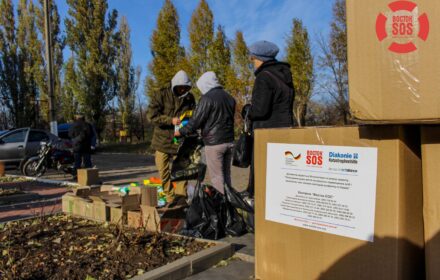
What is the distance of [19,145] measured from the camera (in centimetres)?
1386

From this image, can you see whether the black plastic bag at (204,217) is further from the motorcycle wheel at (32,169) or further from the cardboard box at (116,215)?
the motorcycle wheel at (32,169)

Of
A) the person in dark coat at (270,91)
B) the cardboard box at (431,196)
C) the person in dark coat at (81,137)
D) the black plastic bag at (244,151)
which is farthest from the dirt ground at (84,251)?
the person in dark coat at (81,137)

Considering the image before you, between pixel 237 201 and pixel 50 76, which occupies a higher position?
pixel 50 76

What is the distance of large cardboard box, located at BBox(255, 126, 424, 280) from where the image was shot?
221cm

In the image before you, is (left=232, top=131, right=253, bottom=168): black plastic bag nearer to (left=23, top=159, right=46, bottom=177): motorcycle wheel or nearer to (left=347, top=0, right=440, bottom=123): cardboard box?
(left=347, top=0, right=440, bottom=123): cardboard box

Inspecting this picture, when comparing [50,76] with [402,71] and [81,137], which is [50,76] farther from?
[402,71]

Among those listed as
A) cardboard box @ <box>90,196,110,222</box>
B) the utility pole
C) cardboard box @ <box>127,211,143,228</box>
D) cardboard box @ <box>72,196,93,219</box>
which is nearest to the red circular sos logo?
cardboard box @ <box>127,211,143,228</box>

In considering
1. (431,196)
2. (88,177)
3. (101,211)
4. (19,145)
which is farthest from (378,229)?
(19,145)

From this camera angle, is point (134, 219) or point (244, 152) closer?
point (244, 152)

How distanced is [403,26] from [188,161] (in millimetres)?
3760

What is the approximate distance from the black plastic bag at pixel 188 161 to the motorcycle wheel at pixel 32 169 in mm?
8912

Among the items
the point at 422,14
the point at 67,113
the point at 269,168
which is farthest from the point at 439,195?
the point at 67,113

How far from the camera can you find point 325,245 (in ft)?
8.42

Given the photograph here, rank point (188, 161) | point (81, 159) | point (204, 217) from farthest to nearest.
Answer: point (81, 159) → point (188, 161) → point (204, 217)
